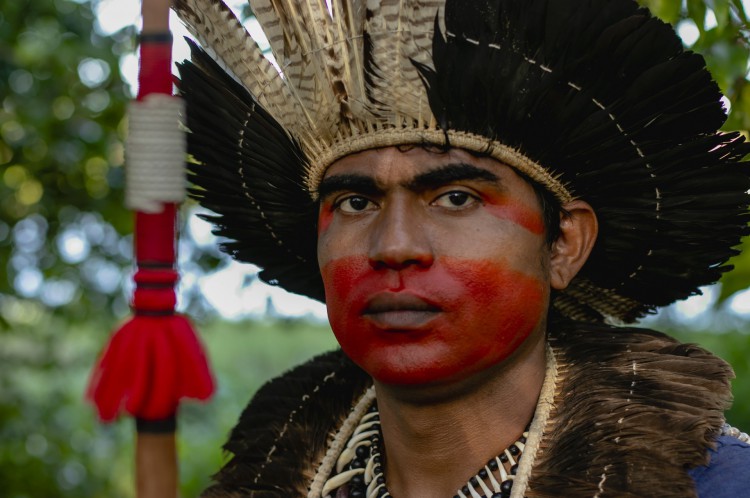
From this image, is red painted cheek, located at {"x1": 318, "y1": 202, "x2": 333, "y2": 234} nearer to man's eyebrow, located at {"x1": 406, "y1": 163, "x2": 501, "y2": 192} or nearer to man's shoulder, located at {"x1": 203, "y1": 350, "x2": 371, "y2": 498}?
man's eyebrow, located at {"x1": 406, "y1": 163, "x2": 501, "y2": 192}

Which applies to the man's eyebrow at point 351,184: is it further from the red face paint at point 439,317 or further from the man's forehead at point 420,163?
the red face paint at point 439,317

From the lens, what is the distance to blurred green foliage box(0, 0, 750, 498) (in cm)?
489

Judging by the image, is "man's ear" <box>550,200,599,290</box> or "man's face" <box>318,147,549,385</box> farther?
"man's ear" <box>550,200,599,290</box>

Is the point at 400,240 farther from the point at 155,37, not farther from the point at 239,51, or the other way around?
the point at 155,37

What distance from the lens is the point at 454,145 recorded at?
2.65m

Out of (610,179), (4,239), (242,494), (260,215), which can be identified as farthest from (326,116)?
(4,239)

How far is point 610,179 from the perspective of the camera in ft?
9.14

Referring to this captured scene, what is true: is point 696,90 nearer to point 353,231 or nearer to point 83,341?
point 353,231

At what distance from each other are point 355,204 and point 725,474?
121 centimetres

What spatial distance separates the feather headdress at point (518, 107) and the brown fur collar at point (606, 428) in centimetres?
33

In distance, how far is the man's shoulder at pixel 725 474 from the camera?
2375 millimetres

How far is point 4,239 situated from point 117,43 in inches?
71.9

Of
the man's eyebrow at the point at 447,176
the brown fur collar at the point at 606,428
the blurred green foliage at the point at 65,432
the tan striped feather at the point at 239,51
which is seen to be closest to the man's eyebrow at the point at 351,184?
the man's eyebrow at the point at 447,176

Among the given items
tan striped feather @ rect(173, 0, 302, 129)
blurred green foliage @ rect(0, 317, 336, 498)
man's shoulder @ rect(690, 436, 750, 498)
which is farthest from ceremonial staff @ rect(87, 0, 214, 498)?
blurred green foliage @ rect(0, 317, 336, 498)
